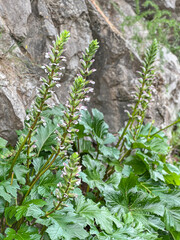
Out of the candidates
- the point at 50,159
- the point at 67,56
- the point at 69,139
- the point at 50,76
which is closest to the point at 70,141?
the point at 69,139

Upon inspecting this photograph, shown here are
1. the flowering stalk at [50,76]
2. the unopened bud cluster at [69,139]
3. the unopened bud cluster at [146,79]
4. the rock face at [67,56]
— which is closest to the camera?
the unopened bud cluster at [69,139]

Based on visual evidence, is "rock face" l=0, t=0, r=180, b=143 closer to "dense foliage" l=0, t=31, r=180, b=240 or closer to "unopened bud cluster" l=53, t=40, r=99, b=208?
"dense foliage" l=0, t=31, r=180, b=240

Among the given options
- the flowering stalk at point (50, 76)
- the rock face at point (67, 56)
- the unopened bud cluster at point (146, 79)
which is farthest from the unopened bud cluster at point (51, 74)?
the unopened bud cluster at point (146, 79)

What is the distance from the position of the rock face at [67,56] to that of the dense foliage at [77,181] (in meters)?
0.61

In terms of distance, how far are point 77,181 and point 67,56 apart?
2.89m

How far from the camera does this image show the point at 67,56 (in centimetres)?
430

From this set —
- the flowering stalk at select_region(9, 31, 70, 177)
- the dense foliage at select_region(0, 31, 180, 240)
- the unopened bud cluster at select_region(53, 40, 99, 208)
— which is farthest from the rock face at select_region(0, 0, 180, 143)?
the unopened bud cluster at select_region(53, 40, 99, 208)

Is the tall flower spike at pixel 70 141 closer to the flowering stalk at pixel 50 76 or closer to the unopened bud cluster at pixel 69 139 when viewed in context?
the unopened bud cluster at pixel 69 139

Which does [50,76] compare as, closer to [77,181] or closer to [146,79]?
[77,181]

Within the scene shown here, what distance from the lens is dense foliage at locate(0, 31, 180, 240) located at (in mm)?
2150

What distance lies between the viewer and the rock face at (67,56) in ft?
11.1

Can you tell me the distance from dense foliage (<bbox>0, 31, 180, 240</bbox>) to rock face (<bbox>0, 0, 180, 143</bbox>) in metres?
0.61

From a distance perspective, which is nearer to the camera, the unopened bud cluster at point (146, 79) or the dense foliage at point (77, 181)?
the dense foliage at point (77, 181)

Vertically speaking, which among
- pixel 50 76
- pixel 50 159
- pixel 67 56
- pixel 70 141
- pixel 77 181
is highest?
pixel 67 56
